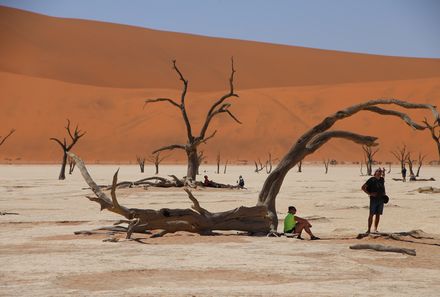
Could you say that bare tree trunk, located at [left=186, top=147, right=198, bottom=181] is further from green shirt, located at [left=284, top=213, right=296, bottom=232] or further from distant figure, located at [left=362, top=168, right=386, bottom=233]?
distant figure, located at [left=362, top=168, right=386, bottom=233]

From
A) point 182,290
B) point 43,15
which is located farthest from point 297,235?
point 43,15

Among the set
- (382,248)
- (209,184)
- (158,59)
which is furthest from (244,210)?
(158,59)

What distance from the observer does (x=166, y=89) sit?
127m

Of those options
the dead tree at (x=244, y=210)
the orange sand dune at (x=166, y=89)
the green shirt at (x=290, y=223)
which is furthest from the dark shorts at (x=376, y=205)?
the orange sand dune at (x=166, y=89)

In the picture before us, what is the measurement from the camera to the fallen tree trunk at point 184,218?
576 inches

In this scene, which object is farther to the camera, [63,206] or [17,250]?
[63,206]

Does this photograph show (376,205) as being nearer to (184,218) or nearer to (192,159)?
(184,218)

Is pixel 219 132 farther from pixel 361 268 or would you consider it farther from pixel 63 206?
pixel 361 268

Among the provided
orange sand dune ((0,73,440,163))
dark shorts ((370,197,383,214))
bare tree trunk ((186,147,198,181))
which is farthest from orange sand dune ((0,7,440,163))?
dark shorts ((370,197,383,214))

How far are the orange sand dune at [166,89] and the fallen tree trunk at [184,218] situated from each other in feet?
292

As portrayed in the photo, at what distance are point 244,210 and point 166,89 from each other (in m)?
113

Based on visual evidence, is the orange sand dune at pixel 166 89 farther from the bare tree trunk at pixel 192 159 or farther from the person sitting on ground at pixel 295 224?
the person sitting on ground at pixel 295 224

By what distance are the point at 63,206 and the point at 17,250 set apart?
38.1 ft

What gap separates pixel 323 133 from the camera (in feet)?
51.0
